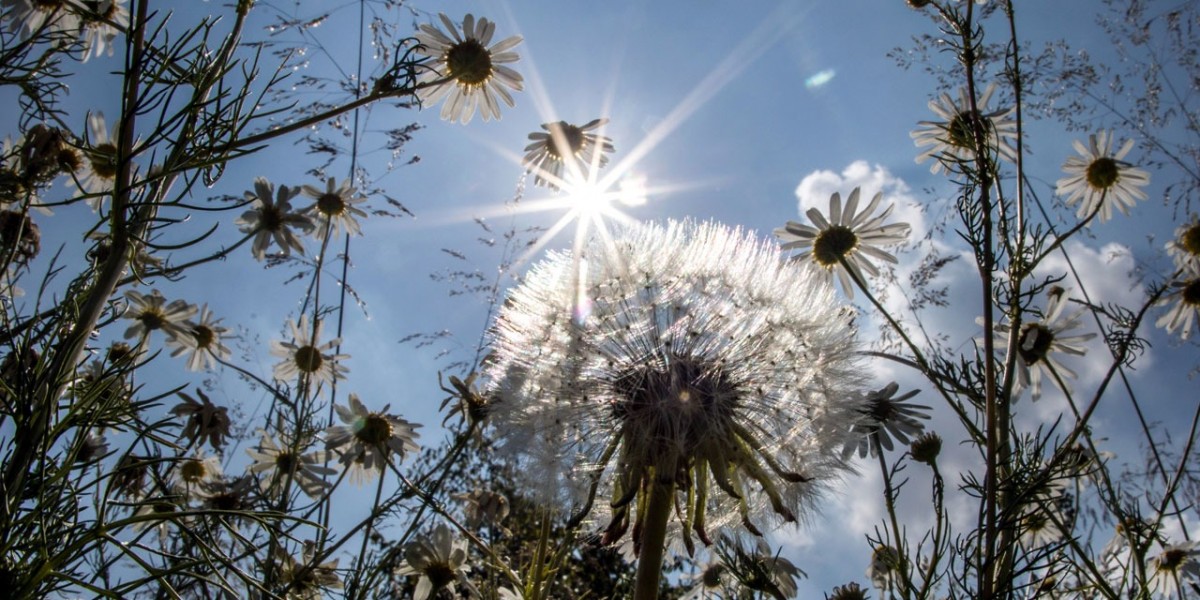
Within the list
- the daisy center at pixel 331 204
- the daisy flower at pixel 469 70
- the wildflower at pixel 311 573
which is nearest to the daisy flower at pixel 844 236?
the daisy flower at pixel 469 70

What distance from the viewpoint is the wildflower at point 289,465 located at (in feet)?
9.25

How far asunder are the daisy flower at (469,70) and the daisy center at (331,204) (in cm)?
103

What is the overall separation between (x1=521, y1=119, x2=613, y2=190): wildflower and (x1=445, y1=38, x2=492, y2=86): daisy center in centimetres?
45

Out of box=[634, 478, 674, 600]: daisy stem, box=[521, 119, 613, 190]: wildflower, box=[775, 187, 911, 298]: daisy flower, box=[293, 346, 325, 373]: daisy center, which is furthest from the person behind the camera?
box=[293, 346, 325, 373]: daisy center

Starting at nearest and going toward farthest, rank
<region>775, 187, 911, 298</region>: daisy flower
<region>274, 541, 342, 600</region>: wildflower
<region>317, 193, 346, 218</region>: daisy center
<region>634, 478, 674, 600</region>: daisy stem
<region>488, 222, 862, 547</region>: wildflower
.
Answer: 1. <region>634, 478, 674, 600</region>: daisy stem
2. <region>488, 222, 862, 547</region>: wildflower
3. <region>274, 541, 342, 600</region>: wildflower
4. <region>775, 187, 911, 298</region>: daisy flower
5. <region>317, 193, 346, 218</region>: daisy center

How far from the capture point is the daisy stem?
150cm

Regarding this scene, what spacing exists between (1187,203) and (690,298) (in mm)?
2320

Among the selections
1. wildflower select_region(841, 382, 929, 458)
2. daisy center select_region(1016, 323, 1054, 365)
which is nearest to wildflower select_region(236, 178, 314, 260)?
wildflower select_region(841, 382, 929, 458)

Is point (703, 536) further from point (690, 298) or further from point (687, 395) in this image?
point (690, 298)

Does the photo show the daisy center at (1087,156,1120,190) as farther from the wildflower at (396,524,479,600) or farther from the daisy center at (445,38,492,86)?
the wildflower at (396,524,479,600)

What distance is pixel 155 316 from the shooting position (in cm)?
329

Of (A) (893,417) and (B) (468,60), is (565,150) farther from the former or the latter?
(A) (893,417)

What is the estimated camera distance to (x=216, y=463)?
132 inches

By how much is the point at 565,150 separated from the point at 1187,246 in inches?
96.5
